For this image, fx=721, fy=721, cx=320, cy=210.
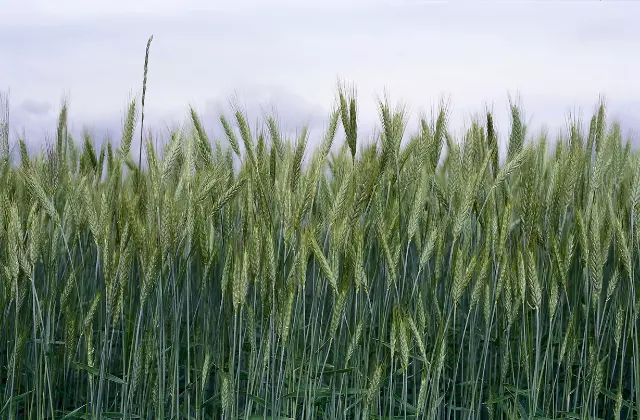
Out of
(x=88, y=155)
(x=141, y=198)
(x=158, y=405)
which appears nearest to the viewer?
(x=158, y=405)

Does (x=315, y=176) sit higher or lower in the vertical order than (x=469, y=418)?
higher

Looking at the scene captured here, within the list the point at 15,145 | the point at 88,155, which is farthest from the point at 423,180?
the point at 15,145

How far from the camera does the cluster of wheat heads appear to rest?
250 centimetres

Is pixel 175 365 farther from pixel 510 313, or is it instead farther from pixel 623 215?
pixel 623 215

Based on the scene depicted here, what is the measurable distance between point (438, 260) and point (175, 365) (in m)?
1.00

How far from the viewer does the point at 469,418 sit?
2699 millimetres

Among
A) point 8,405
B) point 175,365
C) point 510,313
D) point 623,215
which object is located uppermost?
point 623,215

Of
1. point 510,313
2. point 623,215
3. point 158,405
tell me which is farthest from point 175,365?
point 623,215

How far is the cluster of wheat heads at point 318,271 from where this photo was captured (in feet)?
8.21

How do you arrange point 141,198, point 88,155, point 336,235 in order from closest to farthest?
1. point 336,235
2. point 141,198
3. point 88,155

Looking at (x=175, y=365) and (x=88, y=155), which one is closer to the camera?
(x=175, y=365)

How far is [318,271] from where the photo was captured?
116 inches

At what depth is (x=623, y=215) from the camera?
10.1 feet

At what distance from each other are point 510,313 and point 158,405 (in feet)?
4.43
